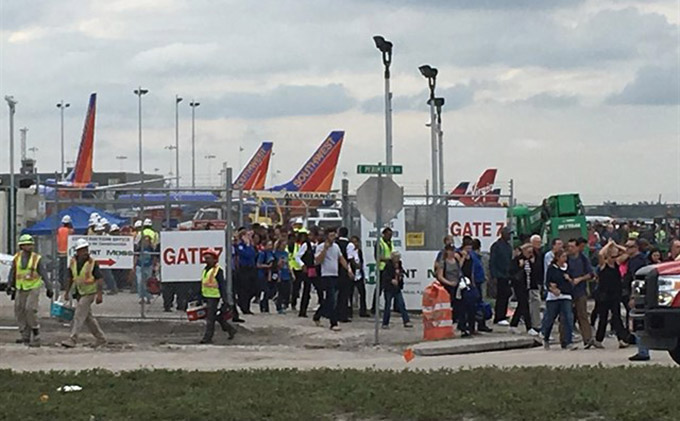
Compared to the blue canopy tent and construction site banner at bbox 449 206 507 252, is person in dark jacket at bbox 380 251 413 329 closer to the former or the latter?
construction site banner at bbox 449 206 507 252

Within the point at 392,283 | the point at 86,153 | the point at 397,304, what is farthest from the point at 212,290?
the point at 86,153

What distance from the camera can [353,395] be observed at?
41.1 feet

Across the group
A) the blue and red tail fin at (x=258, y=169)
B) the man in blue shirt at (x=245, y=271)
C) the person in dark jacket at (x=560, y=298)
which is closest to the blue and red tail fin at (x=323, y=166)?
the blue and red tail fin at (x=258, y=169)

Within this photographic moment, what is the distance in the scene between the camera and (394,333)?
23.4 metres

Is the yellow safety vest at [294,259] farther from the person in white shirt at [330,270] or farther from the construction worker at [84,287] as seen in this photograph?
the construction worker at [84,287]

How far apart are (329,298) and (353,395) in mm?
11256

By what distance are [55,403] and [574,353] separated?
31.2ft

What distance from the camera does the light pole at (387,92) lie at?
30219mm

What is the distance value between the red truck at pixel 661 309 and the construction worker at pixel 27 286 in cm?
986

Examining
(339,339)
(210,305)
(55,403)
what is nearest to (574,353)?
(339,339)

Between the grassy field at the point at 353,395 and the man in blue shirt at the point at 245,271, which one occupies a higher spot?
the man in blue shirt at the point at 245,271

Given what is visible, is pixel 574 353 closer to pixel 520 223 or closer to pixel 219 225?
pixel 219 225

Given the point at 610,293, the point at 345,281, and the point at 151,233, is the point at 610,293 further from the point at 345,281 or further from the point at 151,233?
the point at 151,233

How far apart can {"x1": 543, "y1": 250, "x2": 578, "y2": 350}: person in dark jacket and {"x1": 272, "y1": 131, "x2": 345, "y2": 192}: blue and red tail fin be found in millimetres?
40331
